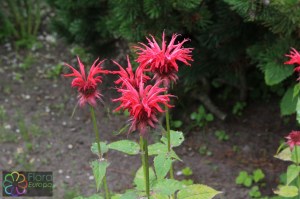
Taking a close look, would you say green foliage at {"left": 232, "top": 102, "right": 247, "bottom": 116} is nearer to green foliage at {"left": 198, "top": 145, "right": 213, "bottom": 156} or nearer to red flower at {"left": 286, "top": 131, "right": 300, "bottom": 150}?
green foliage at {"left": 198, "top": 145, "right": 213, "bottom": 156}

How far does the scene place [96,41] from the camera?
3.42m

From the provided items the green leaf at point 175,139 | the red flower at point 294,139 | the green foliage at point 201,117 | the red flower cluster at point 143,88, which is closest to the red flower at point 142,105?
the red flower cluster at point 143,88

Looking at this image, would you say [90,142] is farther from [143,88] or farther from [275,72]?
[143,88]

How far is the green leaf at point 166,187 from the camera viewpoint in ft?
5.64

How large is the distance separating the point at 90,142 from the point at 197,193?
1.53 meters

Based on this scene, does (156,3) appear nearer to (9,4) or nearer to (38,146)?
(38,146)

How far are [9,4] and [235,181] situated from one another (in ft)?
7.85

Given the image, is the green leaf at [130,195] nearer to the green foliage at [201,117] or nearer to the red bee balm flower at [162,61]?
the red bee balm flower at [162,61]

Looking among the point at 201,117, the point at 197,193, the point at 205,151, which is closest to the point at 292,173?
the point at 197,193

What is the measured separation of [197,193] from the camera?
188 cm

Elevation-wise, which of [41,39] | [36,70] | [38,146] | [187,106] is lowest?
[38,146]

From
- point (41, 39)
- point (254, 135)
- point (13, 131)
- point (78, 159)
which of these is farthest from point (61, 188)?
point (41, 39)

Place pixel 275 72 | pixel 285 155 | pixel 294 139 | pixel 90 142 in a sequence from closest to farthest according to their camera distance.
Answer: pixel 294 139 → pixel 285 155 → pixel 275 72 → pixel 90 142

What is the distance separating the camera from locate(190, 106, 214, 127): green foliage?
335 cm
